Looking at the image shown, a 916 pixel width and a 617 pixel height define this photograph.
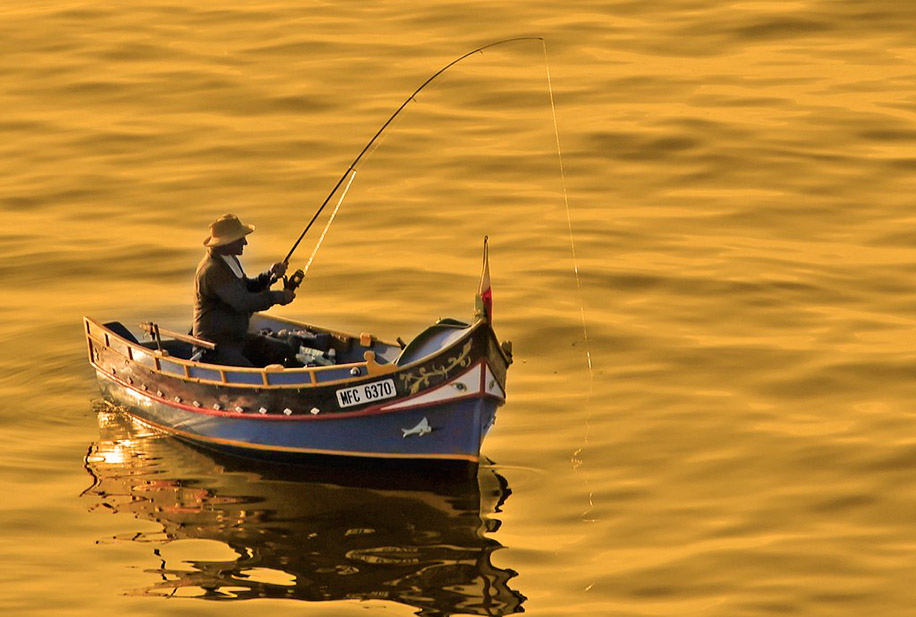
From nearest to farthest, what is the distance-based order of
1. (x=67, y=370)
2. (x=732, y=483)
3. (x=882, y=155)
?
1. (x=732, y=483)
2. (x=67, y=370)
3. (x=882, y=155)

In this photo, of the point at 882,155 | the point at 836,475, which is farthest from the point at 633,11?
the point at 836,475

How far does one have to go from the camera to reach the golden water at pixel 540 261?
14.9 m

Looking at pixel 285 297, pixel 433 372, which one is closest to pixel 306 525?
→ pixel 433 372

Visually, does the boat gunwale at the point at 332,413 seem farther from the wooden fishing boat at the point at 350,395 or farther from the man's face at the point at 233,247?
the man's face at the point at 233,247

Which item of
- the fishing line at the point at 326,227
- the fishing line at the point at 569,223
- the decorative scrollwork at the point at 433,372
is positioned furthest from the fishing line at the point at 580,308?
the fishing line at the point at 326,227

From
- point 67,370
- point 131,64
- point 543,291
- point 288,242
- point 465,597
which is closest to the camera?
point 465,597

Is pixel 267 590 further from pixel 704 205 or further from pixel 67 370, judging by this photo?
pixel 704 205

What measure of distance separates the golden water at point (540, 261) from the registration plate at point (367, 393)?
30.0 inches

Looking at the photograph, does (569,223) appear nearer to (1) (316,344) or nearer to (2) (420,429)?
(1) (316,344)

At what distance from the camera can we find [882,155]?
23141 millimetres

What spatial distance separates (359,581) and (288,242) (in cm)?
757

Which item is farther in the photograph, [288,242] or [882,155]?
[882,155]

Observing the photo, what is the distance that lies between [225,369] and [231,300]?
579mm

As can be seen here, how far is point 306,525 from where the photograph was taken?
51.2ft
